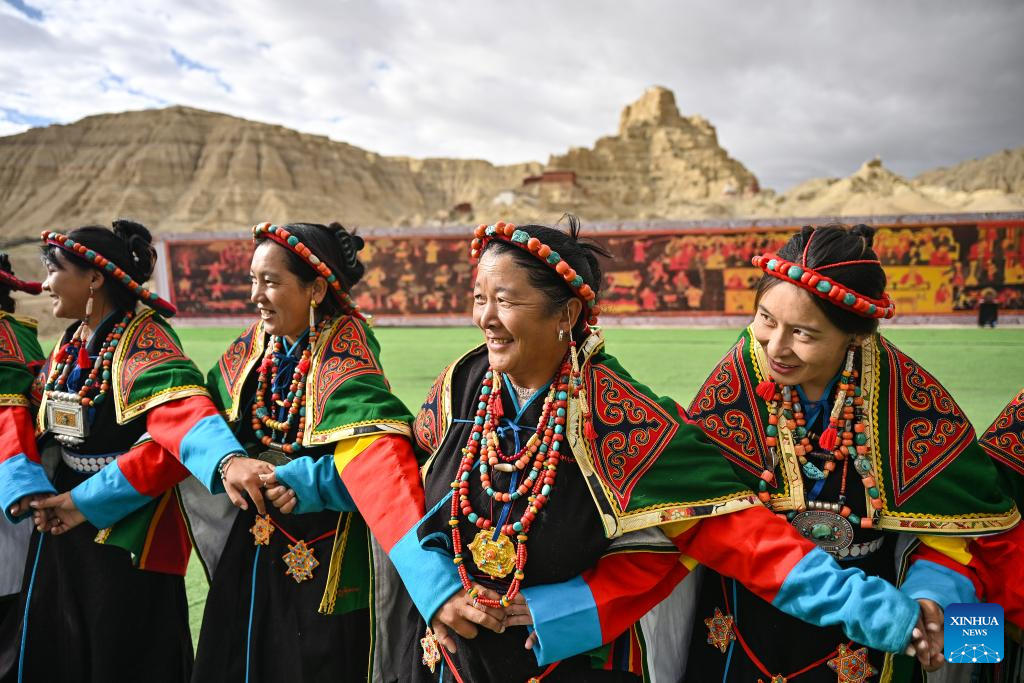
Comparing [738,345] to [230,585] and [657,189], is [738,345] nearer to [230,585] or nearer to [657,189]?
[230,585]

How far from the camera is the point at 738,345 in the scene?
1584 millimetres

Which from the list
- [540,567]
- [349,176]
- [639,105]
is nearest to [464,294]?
[540,567]

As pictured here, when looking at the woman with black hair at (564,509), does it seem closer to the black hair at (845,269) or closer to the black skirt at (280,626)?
the black hair at (845,269)

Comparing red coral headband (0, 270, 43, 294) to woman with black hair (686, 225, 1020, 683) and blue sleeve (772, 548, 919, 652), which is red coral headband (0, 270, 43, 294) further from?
blue sleeve (772, 548, 919, 652)

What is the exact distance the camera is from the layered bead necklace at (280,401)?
6.18 ft

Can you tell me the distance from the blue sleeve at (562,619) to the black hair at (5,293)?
2531mm

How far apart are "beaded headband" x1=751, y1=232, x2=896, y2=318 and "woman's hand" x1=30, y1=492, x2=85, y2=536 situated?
2116 millimetres

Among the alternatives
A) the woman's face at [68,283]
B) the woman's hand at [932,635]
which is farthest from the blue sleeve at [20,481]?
A: the woman's hand at [932,635]

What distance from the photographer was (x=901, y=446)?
1.38 metres

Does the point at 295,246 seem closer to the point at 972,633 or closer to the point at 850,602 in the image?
the point at 850,602

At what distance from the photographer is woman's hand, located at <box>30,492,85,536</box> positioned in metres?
1.91

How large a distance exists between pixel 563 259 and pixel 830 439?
747 mm

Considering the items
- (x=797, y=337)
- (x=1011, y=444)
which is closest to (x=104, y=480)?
(x=797, y=337)

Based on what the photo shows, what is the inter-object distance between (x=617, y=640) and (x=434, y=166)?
7859cm
